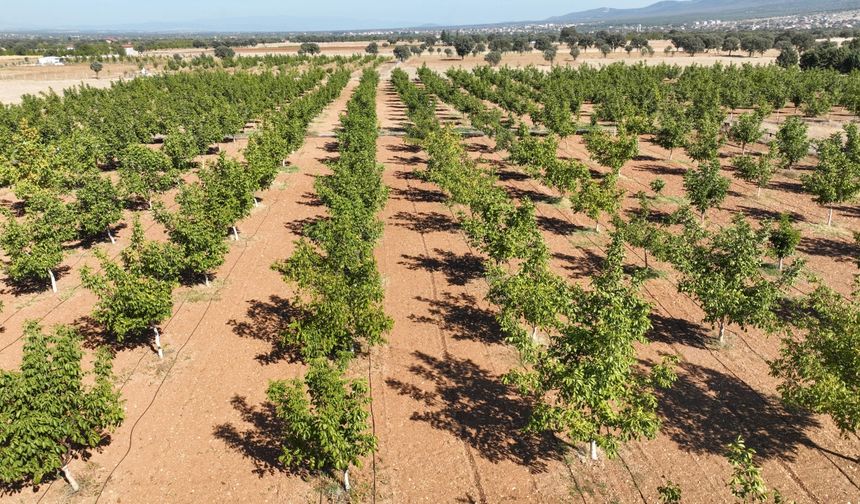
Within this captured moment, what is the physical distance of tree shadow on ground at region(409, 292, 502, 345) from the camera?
27.0 metres

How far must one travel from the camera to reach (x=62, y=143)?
52875mm

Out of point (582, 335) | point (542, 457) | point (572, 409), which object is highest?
point (582, 335)

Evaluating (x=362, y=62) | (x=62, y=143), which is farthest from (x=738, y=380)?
(x=362, y=62)

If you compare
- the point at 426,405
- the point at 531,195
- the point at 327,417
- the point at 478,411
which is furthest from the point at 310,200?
the point at 327,417

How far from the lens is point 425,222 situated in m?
43.0

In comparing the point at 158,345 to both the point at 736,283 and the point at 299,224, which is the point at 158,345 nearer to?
the point at 299,224

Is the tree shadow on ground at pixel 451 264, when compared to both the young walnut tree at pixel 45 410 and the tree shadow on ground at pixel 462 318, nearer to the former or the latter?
the tree shadow on ground at pixel 462 318

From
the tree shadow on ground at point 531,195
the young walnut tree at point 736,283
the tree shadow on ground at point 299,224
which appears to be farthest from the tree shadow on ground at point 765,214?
the tree shadow on ground at point 299,224

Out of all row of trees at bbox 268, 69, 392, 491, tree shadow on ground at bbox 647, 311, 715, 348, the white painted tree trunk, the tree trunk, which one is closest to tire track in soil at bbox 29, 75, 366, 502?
the white painted tree trunk

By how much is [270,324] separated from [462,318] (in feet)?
35.2

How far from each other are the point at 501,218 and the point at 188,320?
1879 centimetres

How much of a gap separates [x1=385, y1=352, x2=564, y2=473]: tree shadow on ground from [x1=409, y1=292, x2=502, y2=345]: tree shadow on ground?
235 centimetres

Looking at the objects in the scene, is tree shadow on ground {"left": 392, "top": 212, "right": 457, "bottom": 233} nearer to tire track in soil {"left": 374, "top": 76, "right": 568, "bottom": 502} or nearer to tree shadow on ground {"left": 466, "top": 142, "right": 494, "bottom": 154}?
tire track in soil {"left": 374, "top": 76, "right": 568, "bottom": 502}

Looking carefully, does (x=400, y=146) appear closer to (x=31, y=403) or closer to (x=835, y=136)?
(x=835, y=136)
